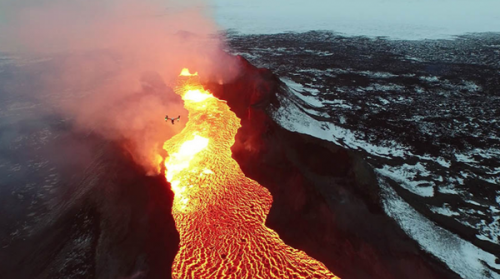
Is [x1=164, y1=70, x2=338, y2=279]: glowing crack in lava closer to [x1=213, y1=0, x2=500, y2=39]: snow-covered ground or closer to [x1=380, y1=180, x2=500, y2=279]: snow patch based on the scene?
[x1=380, y1=180, x2=500, y2=279]: snow patch

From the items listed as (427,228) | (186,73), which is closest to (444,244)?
(427,228)

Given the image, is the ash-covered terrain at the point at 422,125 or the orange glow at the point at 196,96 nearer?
the ash-covered terrain at the point at 422,125

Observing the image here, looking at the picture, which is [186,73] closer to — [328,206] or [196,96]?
[196,96]

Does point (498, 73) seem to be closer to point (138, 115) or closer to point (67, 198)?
point (138, 115)

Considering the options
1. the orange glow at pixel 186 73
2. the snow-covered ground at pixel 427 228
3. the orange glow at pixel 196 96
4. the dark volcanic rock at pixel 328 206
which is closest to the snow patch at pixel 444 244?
the snow-covered ground at pixel 427 228

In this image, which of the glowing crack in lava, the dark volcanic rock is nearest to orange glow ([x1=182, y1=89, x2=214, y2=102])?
the glowing crack in lava

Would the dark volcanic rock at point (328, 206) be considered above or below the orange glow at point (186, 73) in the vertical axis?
below

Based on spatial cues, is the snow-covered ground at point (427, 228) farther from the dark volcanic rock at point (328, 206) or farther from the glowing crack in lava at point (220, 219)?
the glowing crack in lava at point (220, 219)

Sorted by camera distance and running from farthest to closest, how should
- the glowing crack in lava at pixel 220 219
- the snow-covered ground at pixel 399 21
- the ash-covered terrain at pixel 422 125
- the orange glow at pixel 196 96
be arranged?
the snow-covered ground at pixel 399 21, the orange glow at pixel 196 96, the ash-covered terrain at pixel 422 125, the glowing crack in lava at pixel 220 219
